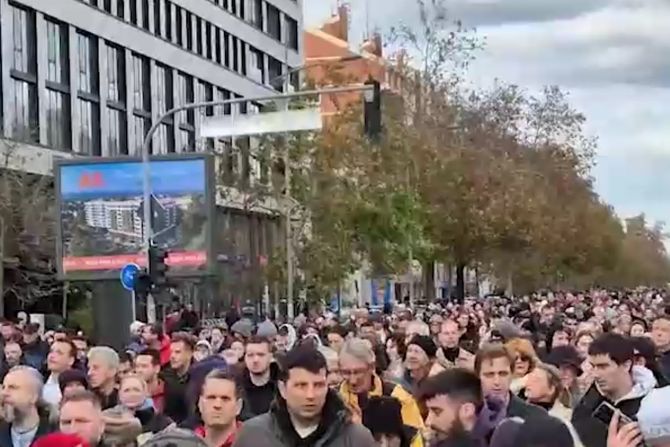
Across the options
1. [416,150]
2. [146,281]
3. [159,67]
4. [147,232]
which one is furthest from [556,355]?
[159,67]

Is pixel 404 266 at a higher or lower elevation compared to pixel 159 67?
lower

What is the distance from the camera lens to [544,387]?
891 cm

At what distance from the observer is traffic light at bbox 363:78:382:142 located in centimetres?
2759

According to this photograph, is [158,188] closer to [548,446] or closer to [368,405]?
[368,405]

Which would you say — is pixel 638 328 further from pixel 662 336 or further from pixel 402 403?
pixel 402 403

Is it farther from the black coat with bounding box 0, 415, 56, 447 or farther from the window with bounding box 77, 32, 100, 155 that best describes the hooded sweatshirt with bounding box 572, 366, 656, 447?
the window with bounding box 77, 32, 100, 155

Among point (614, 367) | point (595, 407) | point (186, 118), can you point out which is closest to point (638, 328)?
point (614, 367)

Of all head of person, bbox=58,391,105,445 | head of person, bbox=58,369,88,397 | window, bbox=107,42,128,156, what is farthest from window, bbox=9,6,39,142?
head of person, bbox=58,391,105,445

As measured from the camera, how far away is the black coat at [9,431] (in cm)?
816

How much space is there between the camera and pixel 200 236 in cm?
3491

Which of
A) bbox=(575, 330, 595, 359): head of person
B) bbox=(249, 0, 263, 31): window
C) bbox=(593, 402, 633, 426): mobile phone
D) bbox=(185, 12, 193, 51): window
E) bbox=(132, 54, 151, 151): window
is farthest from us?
bbox=(249, 0, 263, 31): window

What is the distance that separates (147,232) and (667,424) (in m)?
27.3

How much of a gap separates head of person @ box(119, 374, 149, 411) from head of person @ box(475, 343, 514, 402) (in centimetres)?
227

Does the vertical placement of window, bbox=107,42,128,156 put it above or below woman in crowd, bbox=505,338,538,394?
above
